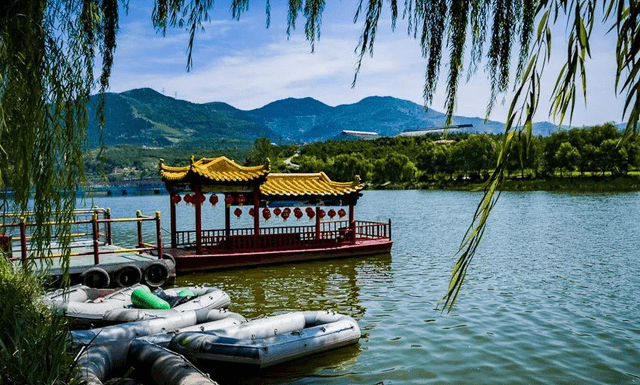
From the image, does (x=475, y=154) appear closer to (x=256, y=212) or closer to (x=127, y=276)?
(x=256, y=212)

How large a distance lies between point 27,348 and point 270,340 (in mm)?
5374

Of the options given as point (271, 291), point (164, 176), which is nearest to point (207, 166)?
point (164, 176)

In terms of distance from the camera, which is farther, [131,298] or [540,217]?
[540,217]

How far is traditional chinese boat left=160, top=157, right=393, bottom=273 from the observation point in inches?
684

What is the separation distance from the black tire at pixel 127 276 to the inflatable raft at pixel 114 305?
1.84m

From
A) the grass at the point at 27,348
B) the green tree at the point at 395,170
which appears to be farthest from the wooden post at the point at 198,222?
the green tree at the point at 395,170

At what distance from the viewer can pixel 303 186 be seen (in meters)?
19.7

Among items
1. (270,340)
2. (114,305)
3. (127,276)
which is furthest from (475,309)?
(127,276)

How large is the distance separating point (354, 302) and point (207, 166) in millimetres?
7306

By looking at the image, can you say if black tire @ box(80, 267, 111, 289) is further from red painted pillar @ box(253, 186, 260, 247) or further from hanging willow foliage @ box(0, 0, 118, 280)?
hanging willow foliage @ box(0, 0, 118, 280)

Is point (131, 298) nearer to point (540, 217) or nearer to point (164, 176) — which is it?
point (164, 176)

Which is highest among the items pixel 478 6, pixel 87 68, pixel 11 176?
pixel 478 6

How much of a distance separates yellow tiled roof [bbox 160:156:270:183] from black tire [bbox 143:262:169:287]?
3293mm

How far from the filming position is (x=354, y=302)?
1377 cm
